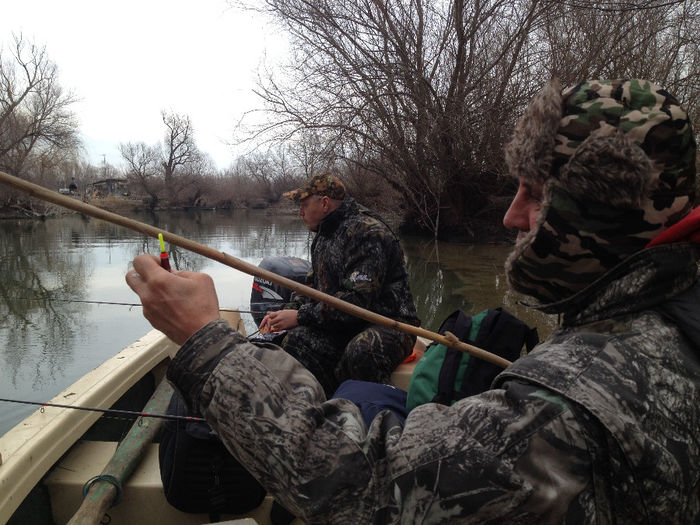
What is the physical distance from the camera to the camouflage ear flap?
0.90 metres

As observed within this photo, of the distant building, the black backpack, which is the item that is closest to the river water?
the black backpack

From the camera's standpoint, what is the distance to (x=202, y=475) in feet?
6.70

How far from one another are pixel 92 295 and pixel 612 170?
11.2m

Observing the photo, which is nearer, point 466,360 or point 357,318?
point 466,360

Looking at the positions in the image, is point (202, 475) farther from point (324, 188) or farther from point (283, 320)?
point (324, 188)

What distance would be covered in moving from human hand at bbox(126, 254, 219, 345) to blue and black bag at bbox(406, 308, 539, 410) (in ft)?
3.38

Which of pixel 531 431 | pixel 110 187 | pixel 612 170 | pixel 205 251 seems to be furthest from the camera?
pixel 110 187

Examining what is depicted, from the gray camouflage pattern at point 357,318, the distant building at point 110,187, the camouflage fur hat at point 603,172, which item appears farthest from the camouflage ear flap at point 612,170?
the distant building at point 110,187

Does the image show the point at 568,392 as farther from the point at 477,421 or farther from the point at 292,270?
the point at 292,270

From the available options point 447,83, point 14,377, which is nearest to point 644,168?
point 14,377

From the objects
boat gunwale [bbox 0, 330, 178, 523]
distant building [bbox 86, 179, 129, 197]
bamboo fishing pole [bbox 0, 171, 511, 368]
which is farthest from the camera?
distant building [bbox 86, 179, 129, 197]

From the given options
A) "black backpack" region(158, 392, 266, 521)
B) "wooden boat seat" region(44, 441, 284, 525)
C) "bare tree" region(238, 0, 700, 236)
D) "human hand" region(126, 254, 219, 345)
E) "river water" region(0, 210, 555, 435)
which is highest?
"bare tree" region(238, 0, 700, 236)

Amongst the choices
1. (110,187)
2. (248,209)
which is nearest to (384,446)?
(248,209)

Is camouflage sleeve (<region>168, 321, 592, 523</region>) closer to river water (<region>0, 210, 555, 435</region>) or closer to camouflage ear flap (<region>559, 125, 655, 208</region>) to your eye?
camouflage ear flap (<region>559, 125, 655, 208</region>)
